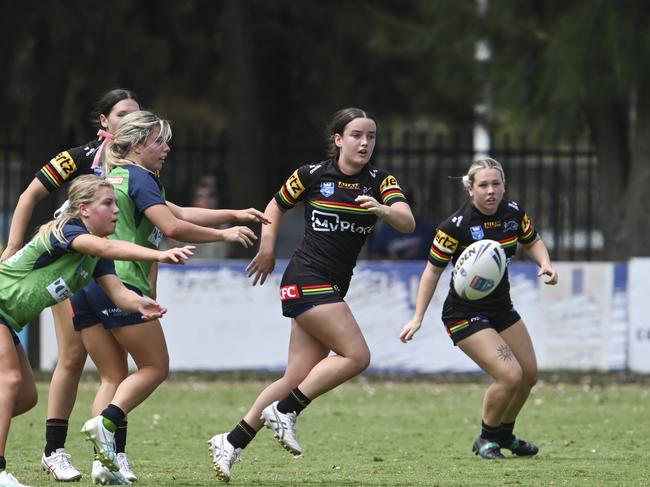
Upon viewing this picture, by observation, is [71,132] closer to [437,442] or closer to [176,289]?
[176,289]

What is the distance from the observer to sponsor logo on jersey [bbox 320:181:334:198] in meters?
7.32

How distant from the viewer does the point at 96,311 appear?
6926mm

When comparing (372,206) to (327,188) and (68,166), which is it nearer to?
(327,188)

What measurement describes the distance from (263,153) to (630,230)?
474cm

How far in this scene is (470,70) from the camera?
17203mm

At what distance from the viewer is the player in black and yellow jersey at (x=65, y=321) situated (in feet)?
23.4

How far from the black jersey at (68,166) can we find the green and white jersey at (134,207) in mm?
801

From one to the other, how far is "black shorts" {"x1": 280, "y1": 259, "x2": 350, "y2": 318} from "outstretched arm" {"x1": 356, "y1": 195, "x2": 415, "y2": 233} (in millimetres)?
488

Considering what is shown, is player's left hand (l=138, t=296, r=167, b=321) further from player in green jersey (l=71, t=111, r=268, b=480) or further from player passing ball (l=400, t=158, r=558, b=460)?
player passing ball (l=400, t=158, r=558, b=460)

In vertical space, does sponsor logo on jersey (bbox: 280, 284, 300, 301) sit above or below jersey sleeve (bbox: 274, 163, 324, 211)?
below

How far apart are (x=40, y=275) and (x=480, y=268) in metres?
2.72

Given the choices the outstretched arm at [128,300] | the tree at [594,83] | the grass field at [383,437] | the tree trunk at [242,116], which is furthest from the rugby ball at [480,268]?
the tree trunk at [242,116]

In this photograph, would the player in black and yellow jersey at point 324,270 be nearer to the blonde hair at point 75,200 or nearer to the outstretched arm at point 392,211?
the outstretched arm at point 392,211

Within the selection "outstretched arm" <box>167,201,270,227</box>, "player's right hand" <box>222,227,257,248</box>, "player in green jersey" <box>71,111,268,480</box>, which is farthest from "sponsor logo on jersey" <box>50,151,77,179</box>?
"player's right hand" <box>222,227,257,248</box>
